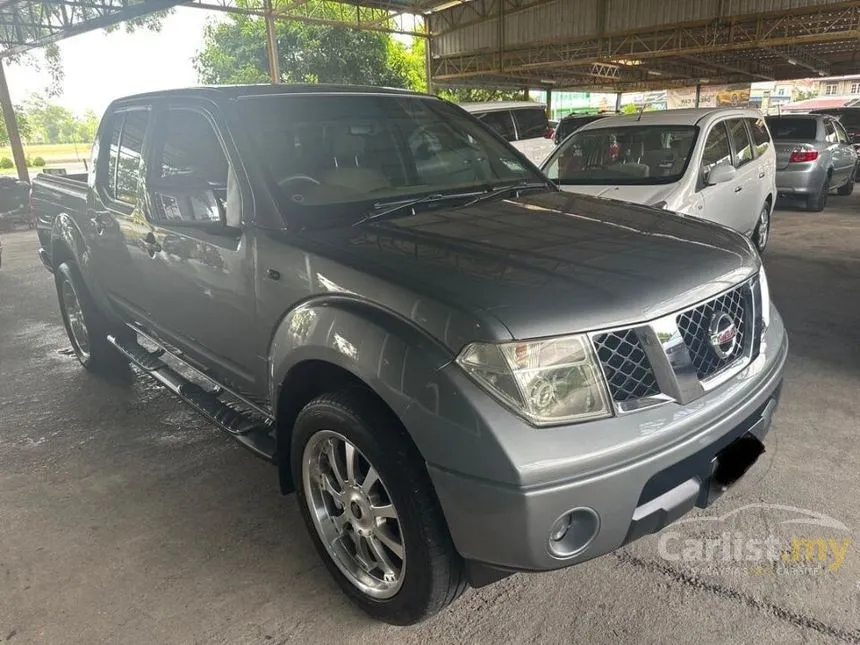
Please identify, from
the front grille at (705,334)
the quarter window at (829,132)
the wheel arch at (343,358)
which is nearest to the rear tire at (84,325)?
the wheel arch at (343,358)

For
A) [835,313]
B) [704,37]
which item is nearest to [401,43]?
[704,37]

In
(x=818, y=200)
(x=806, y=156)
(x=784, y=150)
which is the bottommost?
(x=818, y=200)

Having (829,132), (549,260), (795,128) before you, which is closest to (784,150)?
(795,128)

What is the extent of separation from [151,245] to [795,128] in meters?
10.5

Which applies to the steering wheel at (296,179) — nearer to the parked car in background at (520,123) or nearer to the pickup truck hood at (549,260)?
the pickup truck hood at (549,260)

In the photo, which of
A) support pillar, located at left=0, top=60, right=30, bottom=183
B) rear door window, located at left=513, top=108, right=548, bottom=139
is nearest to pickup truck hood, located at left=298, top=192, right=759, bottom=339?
rear door window, located at left=513, top=108, right=548, bottom=139

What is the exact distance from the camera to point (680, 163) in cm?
569

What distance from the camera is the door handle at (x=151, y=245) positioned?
9.84 feet

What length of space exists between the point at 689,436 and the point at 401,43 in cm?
2814

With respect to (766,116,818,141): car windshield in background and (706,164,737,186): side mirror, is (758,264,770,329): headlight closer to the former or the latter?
(706,164,737,186): side mirror

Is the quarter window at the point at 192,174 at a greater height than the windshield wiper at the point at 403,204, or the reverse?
the quarter window at the point at 192,174

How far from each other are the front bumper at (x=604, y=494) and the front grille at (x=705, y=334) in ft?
0.27

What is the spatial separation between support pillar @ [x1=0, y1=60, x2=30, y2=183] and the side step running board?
47.7ft

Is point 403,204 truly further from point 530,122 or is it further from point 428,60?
point 428,60
